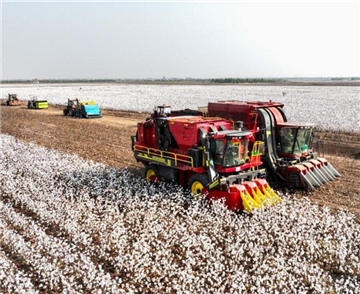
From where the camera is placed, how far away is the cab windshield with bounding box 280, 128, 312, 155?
13.6m

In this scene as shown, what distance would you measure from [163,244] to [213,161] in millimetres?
3671

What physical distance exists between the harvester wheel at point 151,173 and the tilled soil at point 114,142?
5.52 ft

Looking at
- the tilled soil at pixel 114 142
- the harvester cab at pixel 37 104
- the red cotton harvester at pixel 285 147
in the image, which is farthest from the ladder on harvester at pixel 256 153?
the harvester cab at pixel 37 104

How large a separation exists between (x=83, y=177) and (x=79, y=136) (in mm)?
10696

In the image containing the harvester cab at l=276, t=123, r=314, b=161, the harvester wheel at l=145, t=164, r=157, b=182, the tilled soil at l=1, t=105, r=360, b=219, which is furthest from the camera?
the harvester wheel at l=145, t=164, r=157, b=182

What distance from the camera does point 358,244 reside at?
8961mm

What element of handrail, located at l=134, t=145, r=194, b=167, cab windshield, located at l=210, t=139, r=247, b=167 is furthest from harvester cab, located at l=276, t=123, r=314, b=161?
handrail, located at l=134, t=145, r=194, b=167

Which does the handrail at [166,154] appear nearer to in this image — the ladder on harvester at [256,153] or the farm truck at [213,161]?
the farm truck at [213,161]

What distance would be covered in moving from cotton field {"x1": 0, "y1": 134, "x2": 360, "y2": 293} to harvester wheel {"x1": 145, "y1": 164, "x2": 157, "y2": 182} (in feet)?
2.96

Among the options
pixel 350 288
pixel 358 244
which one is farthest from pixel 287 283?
pixel 358 244

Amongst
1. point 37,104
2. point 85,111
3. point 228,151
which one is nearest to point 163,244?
point 228,151

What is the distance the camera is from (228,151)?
37.3 ft

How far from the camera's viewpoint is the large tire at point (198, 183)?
1155cm

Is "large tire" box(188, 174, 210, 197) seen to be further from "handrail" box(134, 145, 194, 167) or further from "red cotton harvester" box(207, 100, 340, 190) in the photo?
"red cotton harvester" box(207, 100, 340, 190)
